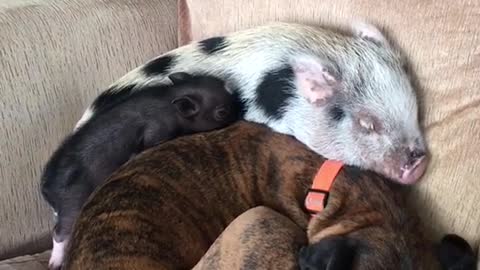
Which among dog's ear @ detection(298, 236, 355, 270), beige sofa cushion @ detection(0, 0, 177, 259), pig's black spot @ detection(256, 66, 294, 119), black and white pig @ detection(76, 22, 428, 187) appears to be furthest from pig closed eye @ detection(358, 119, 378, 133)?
beige sofa cushion @ detection(0, 0, 177, 259)

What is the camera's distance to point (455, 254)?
4.78 feet

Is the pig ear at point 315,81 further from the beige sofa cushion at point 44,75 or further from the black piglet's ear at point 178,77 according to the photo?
the beige sofa cushion at point 44,75

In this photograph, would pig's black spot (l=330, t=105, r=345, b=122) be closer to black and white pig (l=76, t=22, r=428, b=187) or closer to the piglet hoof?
black and white pig (l=76, t=22, r=428, b=187)

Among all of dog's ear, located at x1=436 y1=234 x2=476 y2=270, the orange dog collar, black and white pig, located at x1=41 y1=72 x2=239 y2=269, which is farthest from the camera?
black and white pig, located at x1=41 y1=72 x2=239 y2=269

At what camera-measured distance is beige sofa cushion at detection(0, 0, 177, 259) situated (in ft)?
5.82

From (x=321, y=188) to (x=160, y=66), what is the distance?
1.44 ft

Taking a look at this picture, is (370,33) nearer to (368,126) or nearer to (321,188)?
(368,126)

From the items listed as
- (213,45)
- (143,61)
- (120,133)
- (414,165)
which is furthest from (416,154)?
(143,61)

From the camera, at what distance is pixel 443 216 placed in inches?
60.8

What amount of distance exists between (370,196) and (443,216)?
0.46 ft

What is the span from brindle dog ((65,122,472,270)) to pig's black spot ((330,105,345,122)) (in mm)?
81

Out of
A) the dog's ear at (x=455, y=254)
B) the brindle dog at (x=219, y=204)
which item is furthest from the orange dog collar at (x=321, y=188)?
the dog's ear at (x=455, y=254)

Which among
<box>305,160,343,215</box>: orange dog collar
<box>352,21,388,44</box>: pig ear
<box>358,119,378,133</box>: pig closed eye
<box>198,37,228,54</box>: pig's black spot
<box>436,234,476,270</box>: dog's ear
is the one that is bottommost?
<box>436,234,476,270</box>: dog's ear

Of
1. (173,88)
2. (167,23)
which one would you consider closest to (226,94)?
(173,88)
